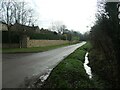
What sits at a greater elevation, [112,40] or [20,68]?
[112,40]

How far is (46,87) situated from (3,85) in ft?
5.97

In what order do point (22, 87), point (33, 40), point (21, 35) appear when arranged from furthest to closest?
point (33, 40)
point (21, 35)
point (22, 87)

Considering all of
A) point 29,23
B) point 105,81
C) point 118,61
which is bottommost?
point 105,81

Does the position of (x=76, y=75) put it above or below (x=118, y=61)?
below

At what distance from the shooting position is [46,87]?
840 cm

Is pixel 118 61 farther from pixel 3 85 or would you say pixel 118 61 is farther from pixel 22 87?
pixel 3 85

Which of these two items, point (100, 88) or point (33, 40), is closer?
point (100, 88)

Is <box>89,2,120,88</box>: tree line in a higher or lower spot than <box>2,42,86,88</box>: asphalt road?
higher

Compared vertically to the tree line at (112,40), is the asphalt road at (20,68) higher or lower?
lower

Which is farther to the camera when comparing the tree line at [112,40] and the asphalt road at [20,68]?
the tree line at [112,40]

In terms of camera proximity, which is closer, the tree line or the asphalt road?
the asphalt road

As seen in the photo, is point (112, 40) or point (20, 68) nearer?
point (112, 40)

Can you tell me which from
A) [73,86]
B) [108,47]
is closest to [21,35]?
[108,47]

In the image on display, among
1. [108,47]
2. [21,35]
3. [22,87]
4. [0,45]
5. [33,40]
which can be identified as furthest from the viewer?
[33,40]
